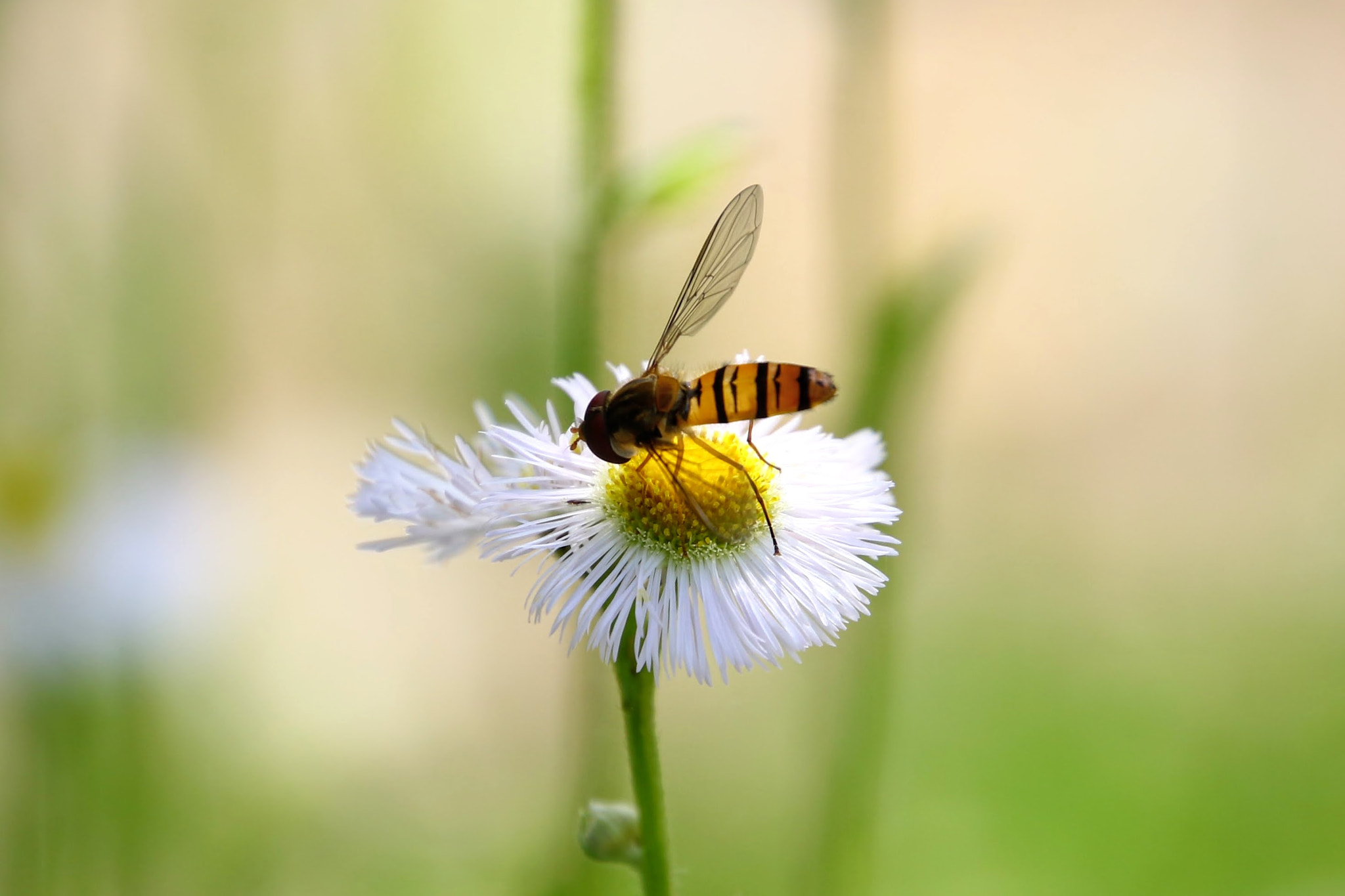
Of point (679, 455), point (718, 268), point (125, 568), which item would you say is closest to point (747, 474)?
point (679, 455)

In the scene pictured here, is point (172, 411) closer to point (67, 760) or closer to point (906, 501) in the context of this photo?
point (67, 760)

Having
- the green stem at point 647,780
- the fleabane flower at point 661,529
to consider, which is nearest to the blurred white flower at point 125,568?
the fleabane flower at point 661,529

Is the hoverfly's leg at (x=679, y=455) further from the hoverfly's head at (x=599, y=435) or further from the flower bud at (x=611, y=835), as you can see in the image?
Answer: the flower bud at (x=611, y=835)

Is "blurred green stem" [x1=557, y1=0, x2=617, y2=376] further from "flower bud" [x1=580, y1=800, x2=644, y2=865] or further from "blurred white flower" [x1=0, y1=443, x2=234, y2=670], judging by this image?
"blurred white flower" [x1=0, y1=443, x2=234, y2=670]

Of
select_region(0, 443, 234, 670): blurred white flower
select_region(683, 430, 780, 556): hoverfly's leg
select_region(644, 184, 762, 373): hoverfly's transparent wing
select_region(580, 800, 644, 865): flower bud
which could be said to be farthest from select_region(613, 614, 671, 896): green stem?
select_region(0, 443, 234, 670): blurred white flower

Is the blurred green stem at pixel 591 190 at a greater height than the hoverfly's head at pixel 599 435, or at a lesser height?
greater

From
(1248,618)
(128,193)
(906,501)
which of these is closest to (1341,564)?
(1248,618)

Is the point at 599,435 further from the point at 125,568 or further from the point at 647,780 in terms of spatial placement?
the point at 125,568
